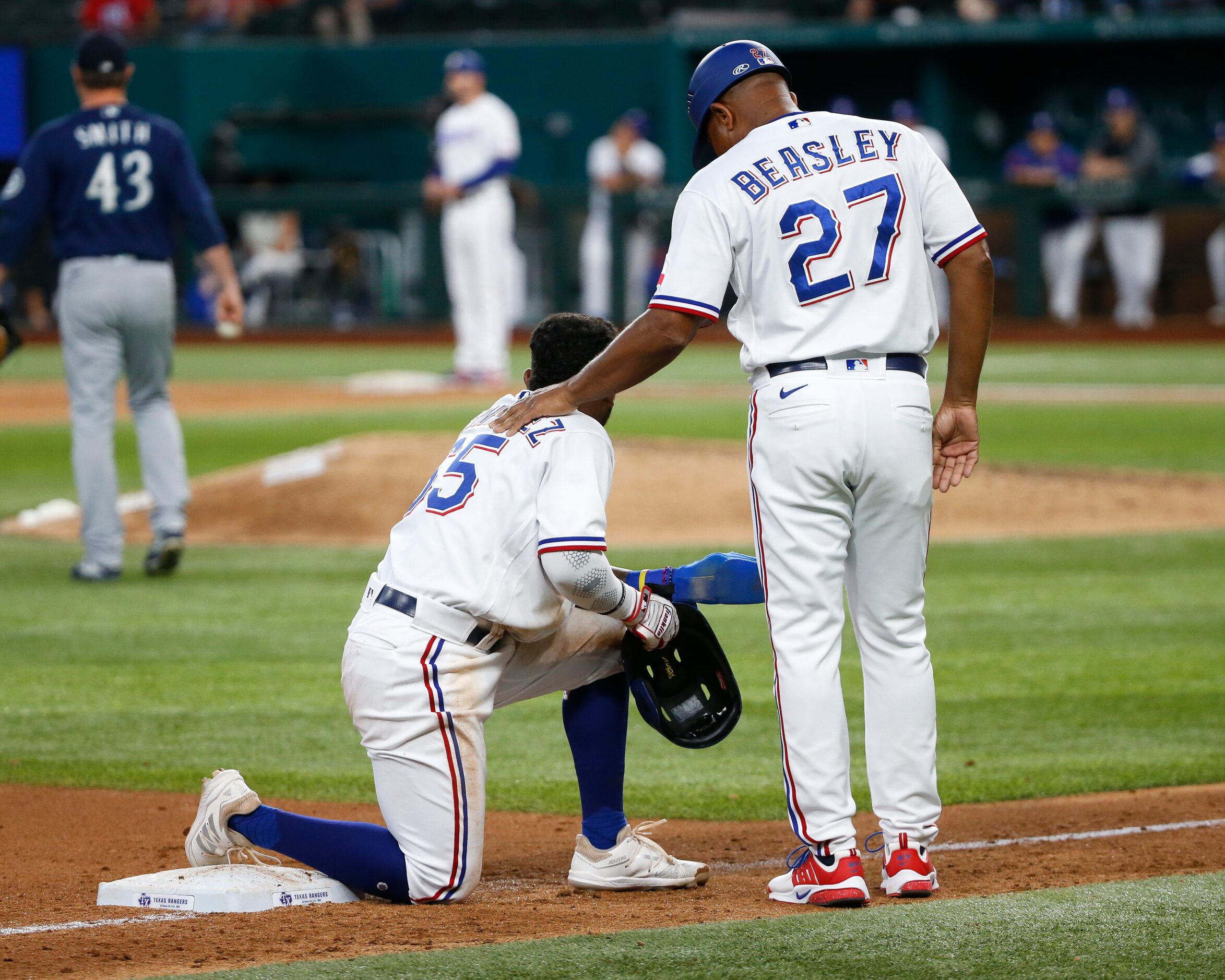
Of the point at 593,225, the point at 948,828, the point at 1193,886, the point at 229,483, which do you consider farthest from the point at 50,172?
the point at 593,225

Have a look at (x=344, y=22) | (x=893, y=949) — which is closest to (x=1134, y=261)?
(x=344, y=22)

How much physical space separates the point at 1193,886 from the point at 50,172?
5871 mm

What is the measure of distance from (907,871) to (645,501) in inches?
247

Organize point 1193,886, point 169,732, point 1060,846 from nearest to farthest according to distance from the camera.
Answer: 1. point 1193,886
2. point 1060,846
3. point 169,732

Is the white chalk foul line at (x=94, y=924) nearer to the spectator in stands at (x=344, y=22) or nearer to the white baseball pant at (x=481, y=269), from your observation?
the white baseball pant at (x=481, y=269)

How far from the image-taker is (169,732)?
5.39 meters

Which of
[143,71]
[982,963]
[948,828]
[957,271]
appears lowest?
[948,828]

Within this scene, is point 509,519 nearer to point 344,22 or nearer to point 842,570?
point 842,570

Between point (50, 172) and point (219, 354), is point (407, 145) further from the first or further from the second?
point (50, 172)

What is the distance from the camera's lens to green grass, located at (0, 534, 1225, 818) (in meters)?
4.93

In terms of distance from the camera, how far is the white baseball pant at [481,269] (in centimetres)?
1477

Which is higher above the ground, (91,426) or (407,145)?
(407,145)

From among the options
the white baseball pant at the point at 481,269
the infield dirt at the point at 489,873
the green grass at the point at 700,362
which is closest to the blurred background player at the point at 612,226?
the green grass at the point at 700,362

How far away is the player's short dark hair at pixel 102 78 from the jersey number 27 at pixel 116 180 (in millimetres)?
306
